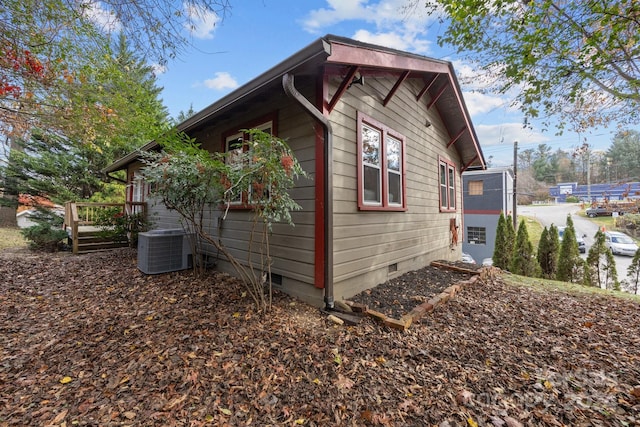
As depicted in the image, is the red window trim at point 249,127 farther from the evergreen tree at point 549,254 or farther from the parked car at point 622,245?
the parked car at point 622,245

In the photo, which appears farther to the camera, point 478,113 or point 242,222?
point 478,113

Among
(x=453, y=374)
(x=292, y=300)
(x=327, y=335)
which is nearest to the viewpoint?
(x=453, y=374)

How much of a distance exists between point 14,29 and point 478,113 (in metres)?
9.40

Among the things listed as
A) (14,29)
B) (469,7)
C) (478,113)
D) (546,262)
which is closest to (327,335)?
(469,7)

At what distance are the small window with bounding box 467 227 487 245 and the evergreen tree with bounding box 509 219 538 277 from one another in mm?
11373

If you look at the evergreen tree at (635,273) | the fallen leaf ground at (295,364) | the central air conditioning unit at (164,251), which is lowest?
the evergreen tree at (635,273)

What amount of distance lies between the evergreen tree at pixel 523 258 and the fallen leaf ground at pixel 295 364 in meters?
4.36

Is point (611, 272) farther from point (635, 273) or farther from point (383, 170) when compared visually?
point (383, 170)

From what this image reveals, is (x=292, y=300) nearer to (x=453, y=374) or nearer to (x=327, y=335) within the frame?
(x=327, y=335)

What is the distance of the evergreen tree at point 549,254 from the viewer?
7.75 m

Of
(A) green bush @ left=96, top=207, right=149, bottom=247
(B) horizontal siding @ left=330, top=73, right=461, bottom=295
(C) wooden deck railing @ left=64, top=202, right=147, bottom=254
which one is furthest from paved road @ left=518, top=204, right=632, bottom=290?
(C) wooden deck railing @ left=64, top=202, right=147, bottom=254

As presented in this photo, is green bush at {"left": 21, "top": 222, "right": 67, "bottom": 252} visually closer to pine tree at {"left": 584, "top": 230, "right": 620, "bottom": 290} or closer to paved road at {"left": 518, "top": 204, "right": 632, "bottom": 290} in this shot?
pine tree at {"left": 584, "top": 230, "right": 620, "bottom": 290}

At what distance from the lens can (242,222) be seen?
457 centimetres

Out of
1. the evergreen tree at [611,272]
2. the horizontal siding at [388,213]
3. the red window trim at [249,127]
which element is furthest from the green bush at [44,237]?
the evergreen tree at [611,272]
